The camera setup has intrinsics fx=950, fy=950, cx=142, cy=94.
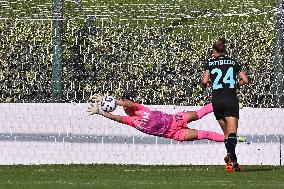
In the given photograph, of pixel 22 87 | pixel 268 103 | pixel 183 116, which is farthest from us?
pixel 22 87

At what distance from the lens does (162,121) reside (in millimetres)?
13781

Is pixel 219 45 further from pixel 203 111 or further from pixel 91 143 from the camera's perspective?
pixel 91 143

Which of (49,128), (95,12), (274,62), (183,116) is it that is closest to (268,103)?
(274,62)

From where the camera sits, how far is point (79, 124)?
14664mm

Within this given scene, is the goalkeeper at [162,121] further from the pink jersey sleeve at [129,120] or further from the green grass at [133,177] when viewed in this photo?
the green grass at [133,177]

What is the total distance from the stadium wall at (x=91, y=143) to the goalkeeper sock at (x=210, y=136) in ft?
3.41

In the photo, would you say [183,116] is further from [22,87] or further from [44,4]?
[44,4]

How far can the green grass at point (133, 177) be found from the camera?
31.9 ft

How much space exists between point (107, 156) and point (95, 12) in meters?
6.71

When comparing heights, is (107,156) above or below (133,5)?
below

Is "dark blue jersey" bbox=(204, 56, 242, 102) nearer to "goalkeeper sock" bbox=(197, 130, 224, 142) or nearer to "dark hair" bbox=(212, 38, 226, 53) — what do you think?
"dark hair" bbox=(212, 38, 226, 53)

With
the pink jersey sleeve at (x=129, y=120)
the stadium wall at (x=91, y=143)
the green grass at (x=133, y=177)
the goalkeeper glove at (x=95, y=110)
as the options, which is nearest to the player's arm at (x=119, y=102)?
the pink jersey sleeve at (x=129, y=120)

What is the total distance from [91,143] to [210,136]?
2135 millimetres

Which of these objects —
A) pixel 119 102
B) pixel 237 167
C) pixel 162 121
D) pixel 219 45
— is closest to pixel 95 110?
pixel 119 102
